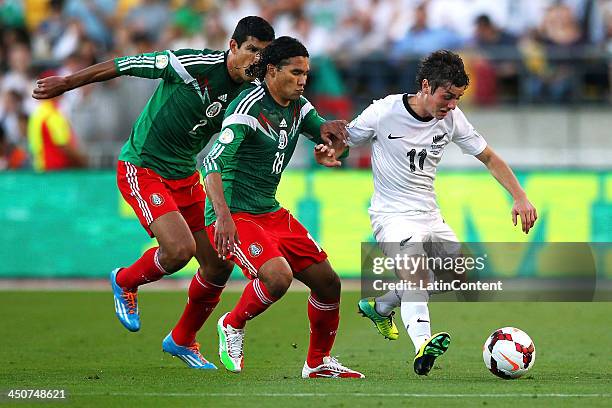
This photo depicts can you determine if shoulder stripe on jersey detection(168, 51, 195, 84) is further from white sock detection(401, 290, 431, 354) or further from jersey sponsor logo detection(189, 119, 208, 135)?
white sock detection(401, 290, 431, 354)

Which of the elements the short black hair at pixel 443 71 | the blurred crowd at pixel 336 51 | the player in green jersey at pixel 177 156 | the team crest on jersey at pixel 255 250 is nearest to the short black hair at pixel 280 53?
the player in green jersey at pixel 177 156

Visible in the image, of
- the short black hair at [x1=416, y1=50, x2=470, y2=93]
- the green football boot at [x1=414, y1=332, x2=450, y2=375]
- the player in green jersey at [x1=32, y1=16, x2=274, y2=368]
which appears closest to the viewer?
the green football boot at [x1=414, y1=332, x2=450, y2=375]

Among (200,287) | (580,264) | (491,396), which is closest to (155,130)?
(200,287)

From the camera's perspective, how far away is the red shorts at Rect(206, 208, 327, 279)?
7926mm

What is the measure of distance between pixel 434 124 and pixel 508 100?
933cm

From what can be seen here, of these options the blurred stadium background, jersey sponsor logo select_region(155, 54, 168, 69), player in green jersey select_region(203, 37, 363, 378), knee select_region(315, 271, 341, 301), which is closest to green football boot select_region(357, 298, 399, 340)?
player in green jersey select_region(203, 37, 363, 378)

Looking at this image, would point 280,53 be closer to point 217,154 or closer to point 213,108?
point 217,154

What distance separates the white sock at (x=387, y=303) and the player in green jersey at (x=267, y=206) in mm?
494

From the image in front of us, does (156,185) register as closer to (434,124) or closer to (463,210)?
(434,124)

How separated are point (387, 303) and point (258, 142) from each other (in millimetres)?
1663

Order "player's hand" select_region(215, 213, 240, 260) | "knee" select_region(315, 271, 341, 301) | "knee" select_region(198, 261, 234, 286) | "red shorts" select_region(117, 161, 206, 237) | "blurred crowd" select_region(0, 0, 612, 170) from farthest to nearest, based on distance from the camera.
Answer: "blurred crowd" select_region(0, 0, 612, 170)
"knee" select_region(198, 261, 234, 286)
"red shorts" select_region(117, 161, 206, 237)
"knee" select_region(315, 271, 341, 301)
"player's hand" select_region(215, 213, 240, 260)

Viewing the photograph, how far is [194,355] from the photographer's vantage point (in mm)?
9094

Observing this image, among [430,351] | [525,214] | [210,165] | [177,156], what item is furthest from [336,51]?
[430,351]

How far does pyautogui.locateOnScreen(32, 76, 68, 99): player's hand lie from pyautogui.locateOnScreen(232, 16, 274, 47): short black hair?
1.31m
